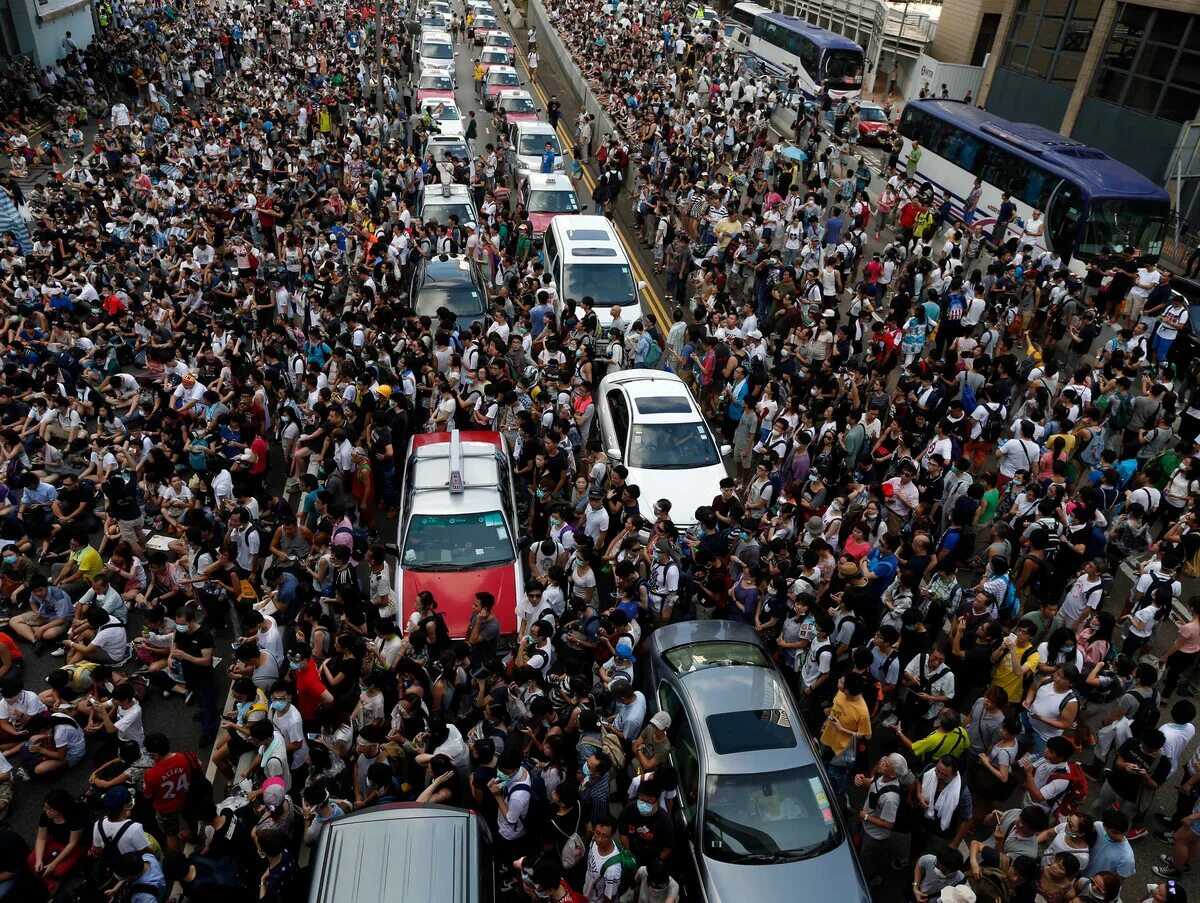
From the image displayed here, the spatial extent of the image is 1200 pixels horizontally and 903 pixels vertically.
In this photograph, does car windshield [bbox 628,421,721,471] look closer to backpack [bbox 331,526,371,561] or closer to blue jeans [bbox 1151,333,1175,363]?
backpack [bbox 331,526,371,561]

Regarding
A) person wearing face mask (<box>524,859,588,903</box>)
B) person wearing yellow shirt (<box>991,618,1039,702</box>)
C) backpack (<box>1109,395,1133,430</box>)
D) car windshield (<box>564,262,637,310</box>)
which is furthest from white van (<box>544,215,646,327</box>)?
person wearing face mask (<box>524,859,588,903</box>)

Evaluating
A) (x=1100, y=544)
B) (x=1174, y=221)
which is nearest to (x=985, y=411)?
(x=1100, y=544)

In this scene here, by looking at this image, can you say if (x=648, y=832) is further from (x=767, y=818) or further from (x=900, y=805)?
(x=900, y=805)

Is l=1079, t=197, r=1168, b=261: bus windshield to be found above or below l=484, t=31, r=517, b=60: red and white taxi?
above

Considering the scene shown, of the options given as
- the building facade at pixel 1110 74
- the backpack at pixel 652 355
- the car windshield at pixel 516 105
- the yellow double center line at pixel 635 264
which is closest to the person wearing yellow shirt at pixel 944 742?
the backpack at pixel 652 355

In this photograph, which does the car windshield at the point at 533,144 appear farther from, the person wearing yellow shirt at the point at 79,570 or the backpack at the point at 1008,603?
the backpack at the point at 1008,603

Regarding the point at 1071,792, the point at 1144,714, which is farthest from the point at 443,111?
the point at 1071,792

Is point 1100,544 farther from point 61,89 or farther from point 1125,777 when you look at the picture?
point 61,89
